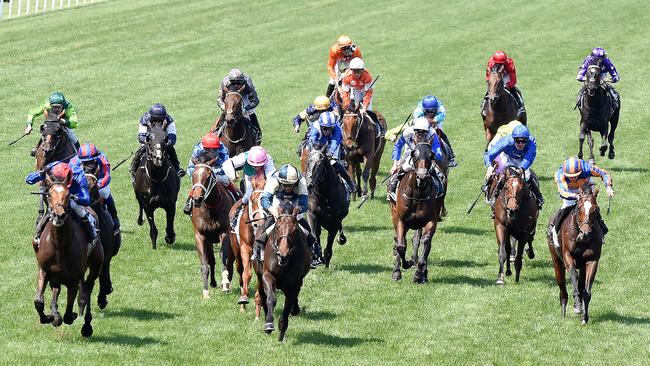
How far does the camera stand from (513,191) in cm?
1936

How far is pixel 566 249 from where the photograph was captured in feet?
57.8

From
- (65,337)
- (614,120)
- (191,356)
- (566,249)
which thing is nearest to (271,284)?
(191,356)

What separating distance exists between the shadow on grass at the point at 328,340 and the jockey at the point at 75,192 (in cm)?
308

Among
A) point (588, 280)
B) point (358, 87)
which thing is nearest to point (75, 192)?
point (588, 280)

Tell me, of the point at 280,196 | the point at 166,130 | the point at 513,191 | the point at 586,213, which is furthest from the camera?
the point at 166,130

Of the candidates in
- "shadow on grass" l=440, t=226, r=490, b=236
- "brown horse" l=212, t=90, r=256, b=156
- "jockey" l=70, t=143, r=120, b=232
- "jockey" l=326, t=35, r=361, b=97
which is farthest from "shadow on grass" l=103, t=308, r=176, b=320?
"jockey" l=326, t=35, r=361, b=97

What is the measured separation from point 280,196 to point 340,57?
12418mm

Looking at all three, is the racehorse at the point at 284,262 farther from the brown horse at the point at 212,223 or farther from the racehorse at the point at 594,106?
the racehorse at the point at 594,106

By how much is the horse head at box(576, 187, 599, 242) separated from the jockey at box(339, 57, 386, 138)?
31.1 ft

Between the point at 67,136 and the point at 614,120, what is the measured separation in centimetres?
1372

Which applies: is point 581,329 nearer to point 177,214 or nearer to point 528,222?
point 528,222

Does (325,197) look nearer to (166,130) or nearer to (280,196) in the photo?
(166,130)

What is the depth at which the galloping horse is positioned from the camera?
27.6m

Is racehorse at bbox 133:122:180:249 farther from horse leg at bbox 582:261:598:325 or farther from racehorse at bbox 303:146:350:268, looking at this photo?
horse leg at bbox 582:261:598:325
